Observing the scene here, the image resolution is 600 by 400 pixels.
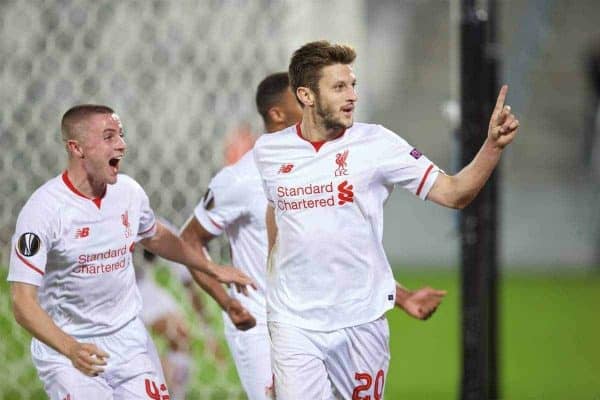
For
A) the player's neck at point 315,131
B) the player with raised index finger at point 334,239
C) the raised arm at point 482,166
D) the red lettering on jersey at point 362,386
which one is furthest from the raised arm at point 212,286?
the raised arm at point 482,166

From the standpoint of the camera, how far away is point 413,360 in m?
10.0

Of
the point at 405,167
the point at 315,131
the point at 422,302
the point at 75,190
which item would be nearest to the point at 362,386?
the point at 422,302

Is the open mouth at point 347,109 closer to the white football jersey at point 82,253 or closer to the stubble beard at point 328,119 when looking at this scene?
the stubble beard at point 328,119

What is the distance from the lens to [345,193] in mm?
5184

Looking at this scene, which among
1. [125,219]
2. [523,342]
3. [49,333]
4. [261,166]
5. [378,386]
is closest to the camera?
[49,333]

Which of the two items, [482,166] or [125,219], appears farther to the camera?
[125,219]

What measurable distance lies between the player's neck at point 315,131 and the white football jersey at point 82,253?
0.89 metres

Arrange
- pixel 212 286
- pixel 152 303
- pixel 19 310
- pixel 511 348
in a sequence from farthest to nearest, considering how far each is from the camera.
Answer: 1. pixel 511 348
2. pixel 152 303
3. pixel 212 286
4. pixel 19 310

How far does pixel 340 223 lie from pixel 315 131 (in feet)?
1.29

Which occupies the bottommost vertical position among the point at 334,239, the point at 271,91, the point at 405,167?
the point at 334,239

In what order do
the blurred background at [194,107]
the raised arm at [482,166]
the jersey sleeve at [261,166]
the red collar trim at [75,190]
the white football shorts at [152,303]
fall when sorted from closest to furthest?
the raised arm at [482,166], the jersey sleeve at [261,166], the red collar trim at [75,190], the white football shorts at [152,303], the blurred background at [194,107]

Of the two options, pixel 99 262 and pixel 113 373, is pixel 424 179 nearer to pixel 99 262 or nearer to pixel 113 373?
pixel 99 262

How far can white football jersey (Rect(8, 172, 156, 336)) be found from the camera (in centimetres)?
546

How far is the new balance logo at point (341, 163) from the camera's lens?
5195 mm
